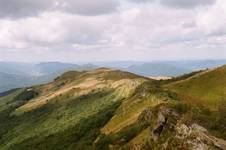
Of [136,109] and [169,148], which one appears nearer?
[169,148]

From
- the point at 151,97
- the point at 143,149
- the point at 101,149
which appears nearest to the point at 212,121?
the point at 143,149

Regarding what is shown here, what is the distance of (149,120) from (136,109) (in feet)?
151

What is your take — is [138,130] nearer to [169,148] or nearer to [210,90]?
[210,90]

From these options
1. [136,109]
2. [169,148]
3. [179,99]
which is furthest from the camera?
[136,109]

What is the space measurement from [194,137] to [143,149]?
31909 mm

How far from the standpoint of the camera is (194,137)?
190 ft

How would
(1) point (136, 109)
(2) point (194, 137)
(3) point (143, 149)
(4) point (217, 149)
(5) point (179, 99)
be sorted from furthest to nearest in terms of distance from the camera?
(1) point (136, 109) → (5) point (179, 99) → (3) point (143, 149) → (2) point (194, 137) → (4) point (217, 149)

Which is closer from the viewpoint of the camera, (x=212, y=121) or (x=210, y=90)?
(x=212, y=121)

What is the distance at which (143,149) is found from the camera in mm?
88625

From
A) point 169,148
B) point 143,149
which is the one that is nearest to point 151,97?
point 143,149

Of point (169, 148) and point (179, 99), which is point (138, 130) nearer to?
point (179, 99)

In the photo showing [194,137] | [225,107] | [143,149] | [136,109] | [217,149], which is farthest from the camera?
[136,109]

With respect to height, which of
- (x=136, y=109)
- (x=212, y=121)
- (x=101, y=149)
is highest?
(x=212, y=121)

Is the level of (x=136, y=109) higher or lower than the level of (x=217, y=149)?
lower
